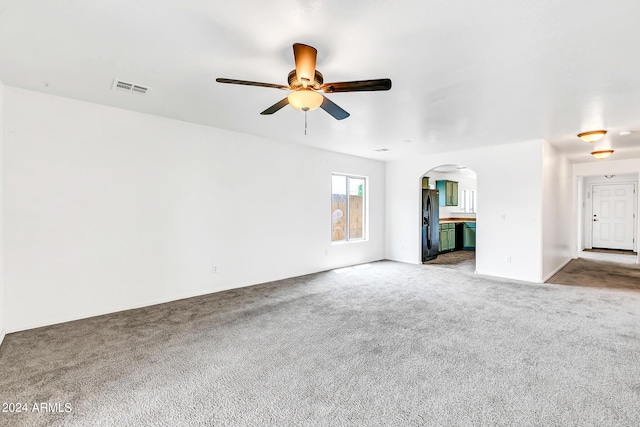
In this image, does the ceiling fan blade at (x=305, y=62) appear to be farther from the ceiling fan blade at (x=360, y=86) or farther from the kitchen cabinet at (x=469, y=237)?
the kitchen cabinet at (x=469, y=237)

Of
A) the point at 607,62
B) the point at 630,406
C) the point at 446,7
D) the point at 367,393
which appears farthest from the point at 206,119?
the point at 630,406

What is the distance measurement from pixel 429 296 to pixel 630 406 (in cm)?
254

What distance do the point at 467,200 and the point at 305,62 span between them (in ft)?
33.2

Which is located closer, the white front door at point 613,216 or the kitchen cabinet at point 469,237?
the white front door at point 613,216

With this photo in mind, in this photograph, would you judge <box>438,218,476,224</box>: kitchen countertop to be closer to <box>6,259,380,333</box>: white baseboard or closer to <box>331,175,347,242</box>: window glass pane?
<box>331,175,347,242</box>: window glass pane

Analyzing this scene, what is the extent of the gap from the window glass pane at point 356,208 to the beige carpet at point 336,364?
309cm

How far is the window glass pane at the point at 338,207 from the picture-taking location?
21.9 feet

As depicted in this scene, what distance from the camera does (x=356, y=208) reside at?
7.25 metres

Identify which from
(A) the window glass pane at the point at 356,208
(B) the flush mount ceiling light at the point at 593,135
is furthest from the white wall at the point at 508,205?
(A) the window glass pane at the point at 356,208

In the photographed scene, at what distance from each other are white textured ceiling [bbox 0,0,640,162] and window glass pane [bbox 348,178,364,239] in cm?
307

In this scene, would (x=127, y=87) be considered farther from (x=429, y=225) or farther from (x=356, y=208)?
(x=429, y=225)

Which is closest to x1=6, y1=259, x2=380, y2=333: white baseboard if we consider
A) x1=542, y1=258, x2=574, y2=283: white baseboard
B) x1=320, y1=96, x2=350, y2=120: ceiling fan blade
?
x1=320, y1=96, x2=350, y2=120: ceiling fan blade

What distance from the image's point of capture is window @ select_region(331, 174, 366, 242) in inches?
266

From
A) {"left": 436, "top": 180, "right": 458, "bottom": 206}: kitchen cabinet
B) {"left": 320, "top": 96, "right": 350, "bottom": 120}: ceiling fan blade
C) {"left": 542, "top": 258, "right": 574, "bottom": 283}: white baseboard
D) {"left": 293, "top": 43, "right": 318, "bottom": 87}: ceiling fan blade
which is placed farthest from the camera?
{"left": 436, "top": 180, "right": 458, "bottom": 206}: kitchen cabinet
